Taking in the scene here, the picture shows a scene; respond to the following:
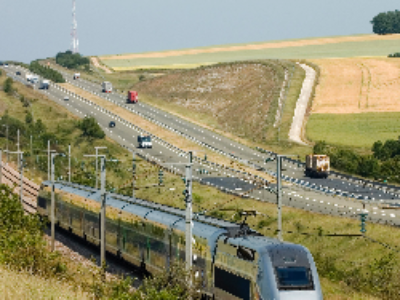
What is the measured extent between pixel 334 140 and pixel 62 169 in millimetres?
37547

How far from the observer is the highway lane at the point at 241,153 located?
249 ft

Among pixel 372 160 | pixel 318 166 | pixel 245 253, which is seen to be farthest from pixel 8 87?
pixel 245 253

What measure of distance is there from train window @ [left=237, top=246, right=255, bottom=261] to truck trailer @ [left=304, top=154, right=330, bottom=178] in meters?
55.4

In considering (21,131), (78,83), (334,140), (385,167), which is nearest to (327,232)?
(385,167)

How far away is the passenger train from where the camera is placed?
91.7ft

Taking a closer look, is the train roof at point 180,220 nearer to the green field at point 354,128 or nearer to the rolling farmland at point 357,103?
the green field at point 354,128

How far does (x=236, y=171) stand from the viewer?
89812 millimetres

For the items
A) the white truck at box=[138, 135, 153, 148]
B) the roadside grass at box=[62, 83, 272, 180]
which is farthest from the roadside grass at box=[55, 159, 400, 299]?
the white truck at box=[138, 135, 153, 148]

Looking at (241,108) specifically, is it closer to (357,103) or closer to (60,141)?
(357,103)

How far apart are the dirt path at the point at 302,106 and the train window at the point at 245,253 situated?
81349 millimetres

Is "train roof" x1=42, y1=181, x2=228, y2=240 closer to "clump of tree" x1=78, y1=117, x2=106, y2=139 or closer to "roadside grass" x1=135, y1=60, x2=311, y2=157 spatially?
"roadside grass" x1=135, y1=60, x2=311, y2=157

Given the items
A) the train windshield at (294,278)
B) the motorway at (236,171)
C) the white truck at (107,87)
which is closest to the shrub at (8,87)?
the motorway at (236,171)

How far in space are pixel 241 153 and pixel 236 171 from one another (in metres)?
19.3

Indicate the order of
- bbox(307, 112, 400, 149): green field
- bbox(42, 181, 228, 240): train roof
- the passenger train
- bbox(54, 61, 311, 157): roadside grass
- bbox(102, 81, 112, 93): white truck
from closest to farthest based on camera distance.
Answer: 1. the passenger train
2. bbox(42, 181, 228, 240): train roof
3. bbox(307, 112, 400, 149): green field
4. bbox(54, 61, 311, 157): roadside grass
5. bbox(102, 81, 112, 93): white truck
